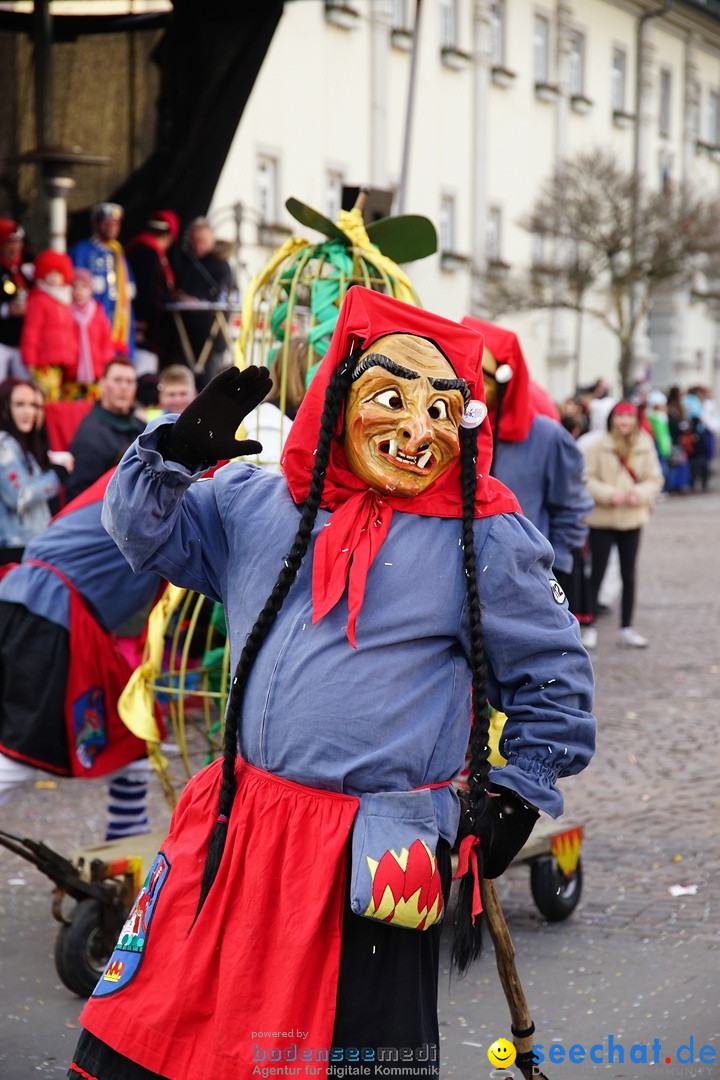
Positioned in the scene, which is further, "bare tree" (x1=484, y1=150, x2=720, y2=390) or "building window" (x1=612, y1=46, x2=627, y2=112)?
"building window" (x1=612, y1=46, x2=627, y2=112)

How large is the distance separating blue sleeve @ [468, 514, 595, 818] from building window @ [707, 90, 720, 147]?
35.6 meters

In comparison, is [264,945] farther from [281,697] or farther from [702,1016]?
[702,1016]

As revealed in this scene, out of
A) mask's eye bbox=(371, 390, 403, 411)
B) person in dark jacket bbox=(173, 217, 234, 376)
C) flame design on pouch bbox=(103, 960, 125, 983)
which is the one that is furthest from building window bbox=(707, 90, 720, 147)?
flame design on pouch bbox=(103, 960, 125, 983)

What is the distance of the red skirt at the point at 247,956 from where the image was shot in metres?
2.50

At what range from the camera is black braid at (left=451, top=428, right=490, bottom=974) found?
2.62 metres

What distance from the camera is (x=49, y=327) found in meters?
10.4

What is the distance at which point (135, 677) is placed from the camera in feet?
14.3

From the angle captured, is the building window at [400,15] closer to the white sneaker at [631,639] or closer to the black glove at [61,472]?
the white sneaker at [631,639]

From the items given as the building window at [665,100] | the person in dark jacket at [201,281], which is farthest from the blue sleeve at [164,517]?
the building window at [665,100]

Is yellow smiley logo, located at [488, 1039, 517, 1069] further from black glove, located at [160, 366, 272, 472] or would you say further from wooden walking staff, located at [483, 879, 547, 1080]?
black glove, located at [160, 366, 272, 472]

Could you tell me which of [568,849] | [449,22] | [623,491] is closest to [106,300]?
[623,491]

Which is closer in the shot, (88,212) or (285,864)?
(285,864)

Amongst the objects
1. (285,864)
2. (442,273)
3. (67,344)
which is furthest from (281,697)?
(442,273)

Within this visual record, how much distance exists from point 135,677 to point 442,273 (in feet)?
67.1
